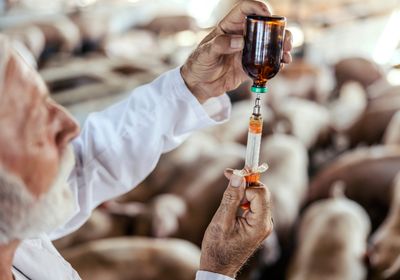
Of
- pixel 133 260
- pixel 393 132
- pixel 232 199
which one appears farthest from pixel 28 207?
pixel 393 132

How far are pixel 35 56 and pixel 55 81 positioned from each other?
985 mm

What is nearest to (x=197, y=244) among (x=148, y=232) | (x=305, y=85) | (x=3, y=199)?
(x=148, y=232)

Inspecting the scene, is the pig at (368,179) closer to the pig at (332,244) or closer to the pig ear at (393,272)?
the pig at (332,244)

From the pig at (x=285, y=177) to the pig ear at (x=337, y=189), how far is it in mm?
149

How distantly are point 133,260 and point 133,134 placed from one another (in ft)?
3.39

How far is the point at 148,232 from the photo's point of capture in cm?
256

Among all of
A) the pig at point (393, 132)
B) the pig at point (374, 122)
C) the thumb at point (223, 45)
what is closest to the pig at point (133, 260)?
the thumb at point (223, 45)

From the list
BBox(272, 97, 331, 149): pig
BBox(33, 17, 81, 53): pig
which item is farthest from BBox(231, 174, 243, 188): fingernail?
BBox(33, 17, 81, 53): pig

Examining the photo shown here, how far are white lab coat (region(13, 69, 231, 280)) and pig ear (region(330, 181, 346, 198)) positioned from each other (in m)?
1.72

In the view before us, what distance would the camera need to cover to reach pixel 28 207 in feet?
2.47

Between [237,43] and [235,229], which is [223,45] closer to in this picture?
[237,43]

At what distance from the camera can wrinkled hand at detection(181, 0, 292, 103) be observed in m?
0.96

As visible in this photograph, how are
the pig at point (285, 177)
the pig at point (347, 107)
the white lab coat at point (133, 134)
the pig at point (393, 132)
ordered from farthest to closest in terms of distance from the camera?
the pig at point (347, 107) < the pig at point (393, 132) < the pig at point (285, 177) < the white lab coat at point (133, 134)

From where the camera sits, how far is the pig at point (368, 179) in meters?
2.98
